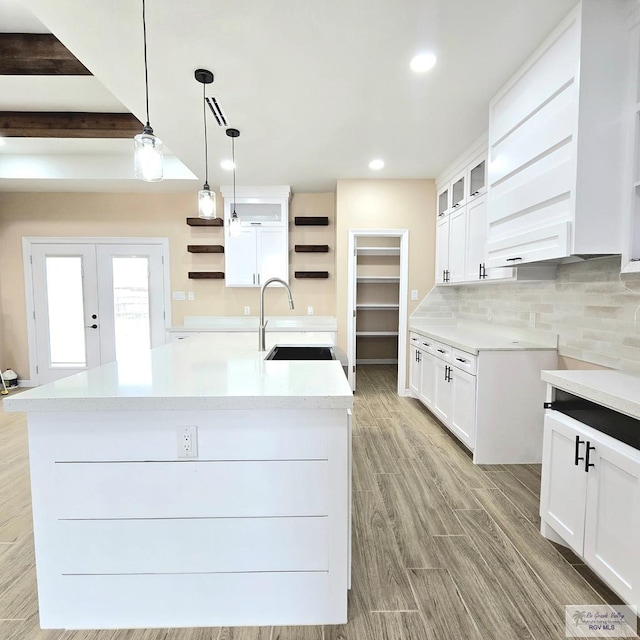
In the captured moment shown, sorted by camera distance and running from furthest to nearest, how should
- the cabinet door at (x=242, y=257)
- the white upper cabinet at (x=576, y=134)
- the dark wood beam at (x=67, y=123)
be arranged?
the cabinet door at (x=242, y=257)
the dark wood beam at (x=67, y=123)
the white upper cabinet at (x=576, y=134)

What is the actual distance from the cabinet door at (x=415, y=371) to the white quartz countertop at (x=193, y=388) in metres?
2.43

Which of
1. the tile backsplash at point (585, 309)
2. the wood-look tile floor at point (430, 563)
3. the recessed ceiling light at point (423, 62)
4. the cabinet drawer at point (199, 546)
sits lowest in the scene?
the wood-look tile floor at point (430, 563)

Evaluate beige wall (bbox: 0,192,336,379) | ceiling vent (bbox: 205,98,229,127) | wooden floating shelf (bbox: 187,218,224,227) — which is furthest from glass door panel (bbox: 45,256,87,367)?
ceiling vent (bbox: 205,98,229,127)

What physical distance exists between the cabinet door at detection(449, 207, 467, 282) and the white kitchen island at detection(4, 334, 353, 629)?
2.68m

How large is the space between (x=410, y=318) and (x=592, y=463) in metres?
2.86

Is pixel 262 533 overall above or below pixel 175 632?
above

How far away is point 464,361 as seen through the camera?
9.29 feet

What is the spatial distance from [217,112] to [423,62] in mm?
1485

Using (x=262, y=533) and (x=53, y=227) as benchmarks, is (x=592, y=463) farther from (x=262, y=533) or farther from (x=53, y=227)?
(x=53, y=227)

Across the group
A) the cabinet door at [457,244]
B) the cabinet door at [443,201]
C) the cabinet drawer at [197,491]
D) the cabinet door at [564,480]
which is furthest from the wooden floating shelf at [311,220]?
the cabinet drawer at [197,491]

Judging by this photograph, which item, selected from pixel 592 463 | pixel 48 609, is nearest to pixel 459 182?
pixel 592 463

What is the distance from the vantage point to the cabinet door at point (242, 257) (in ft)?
14.8

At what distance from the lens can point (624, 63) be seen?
5.50ft

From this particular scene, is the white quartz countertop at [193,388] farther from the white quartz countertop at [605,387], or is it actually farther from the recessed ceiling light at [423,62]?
the recessed ceiling light at [423,62]
